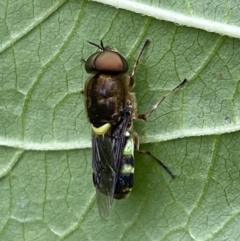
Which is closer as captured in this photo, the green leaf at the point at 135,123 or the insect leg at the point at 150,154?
the green leaf at the point at 135,123

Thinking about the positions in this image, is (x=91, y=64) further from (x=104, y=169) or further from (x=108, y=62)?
(x=104, y=169)

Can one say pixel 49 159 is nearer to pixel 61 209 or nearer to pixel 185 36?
pixel 61 209

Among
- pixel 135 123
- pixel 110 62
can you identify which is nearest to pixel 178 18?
pixel 110 62

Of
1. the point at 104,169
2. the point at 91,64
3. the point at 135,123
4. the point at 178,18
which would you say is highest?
the point at 178,18

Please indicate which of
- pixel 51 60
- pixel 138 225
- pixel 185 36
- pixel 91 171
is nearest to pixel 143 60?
pixel 185 36

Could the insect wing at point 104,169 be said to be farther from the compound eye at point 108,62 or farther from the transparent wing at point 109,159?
the compound eye at point 108,62

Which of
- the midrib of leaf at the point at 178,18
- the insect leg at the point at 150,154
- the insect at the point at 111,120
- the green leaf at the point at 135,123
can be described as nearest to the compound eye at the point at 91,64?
the insect at the point at 111,120

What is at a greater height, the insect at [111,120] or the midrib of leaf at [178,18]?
the midrib of leaf at [178,18]
